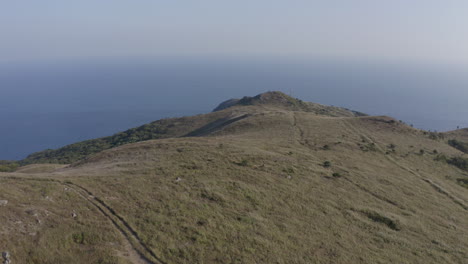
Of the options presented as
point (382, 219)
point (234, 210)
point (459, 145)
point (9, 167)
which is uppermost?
point (234, 210)

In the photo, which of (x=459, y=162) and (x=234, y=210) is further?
(x=459, y=162)

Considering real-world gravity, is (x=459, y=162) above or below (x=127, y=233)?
below

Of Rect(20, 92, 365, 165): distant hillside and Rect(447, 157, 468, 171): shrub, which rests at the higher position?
Rect(447, 157, 468, 171): shrub

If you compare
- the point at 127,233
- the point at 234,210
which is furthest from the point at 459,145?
the point at 127,233

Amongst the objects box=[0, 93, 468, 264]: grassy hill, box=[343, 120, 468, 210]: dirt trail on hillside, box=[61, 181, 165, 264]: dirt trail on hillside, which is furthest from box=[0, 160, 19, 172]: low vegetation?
box=[343, 120, 468, 210]: dirt trail on hillside

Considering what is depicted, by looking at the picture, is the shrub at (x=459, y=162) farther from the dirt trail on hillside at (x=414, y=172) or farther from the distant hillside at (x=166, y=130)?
the distant hillside at (x=166, y=130)

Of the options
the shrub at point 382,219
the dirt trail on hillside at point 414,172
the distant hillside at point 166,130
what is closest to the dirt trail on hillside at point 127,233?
the shrub at point 382,219

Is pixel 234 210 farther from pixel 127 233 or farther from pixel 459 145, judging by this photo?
pixel 459 145

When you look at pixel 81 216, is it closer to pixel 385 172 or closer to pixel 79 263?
pixel 79 263

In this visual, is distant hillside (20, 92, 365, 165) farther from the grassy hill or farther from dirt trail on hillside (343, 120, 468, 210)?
the grassy hill
